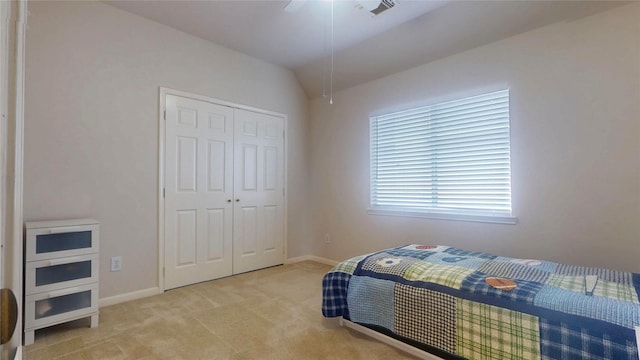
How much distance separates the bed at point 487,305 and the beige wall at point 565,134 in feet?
1.53

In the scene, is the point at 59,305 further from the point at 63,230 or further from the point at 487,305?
the point at 487,305

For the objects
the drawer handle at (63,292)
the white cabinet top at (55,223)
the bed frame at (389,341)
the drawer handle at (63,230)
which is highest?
the white cabinet top at (55,223)

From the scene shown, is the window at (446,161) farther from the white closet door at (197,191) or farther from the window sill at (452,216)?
the white closet door at (197,191)

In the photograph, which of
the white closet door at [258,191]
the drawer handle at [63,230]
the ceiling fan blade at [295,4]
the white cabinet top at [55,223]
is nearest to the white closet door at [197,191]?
the white closet door at [258,191]

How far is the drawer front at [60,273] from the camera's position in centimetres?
209

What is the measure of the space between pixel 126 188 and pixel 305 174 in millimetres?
2259

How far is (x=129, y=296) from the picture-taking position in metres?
2.87

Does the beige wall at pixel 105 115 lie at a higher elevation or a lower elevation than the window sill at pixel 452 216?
higher

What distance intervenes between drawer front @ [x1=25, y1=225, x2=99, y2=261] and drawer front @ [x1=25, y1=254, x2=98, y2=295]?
4 cm

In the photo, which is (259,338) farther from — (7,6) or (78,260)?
(7,6)

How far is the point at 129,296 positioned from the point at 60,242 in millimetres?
836

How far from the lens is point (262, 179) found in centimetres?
396

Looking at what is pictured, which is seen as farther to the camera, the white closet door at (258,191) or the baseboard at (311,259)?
the baseboard at (311,259)

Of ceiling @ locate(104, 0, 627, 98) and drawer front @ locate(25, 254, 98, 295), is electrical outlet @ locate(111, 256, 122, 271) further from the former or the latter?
ceiling @ locate(104, 0, 627, 98)
